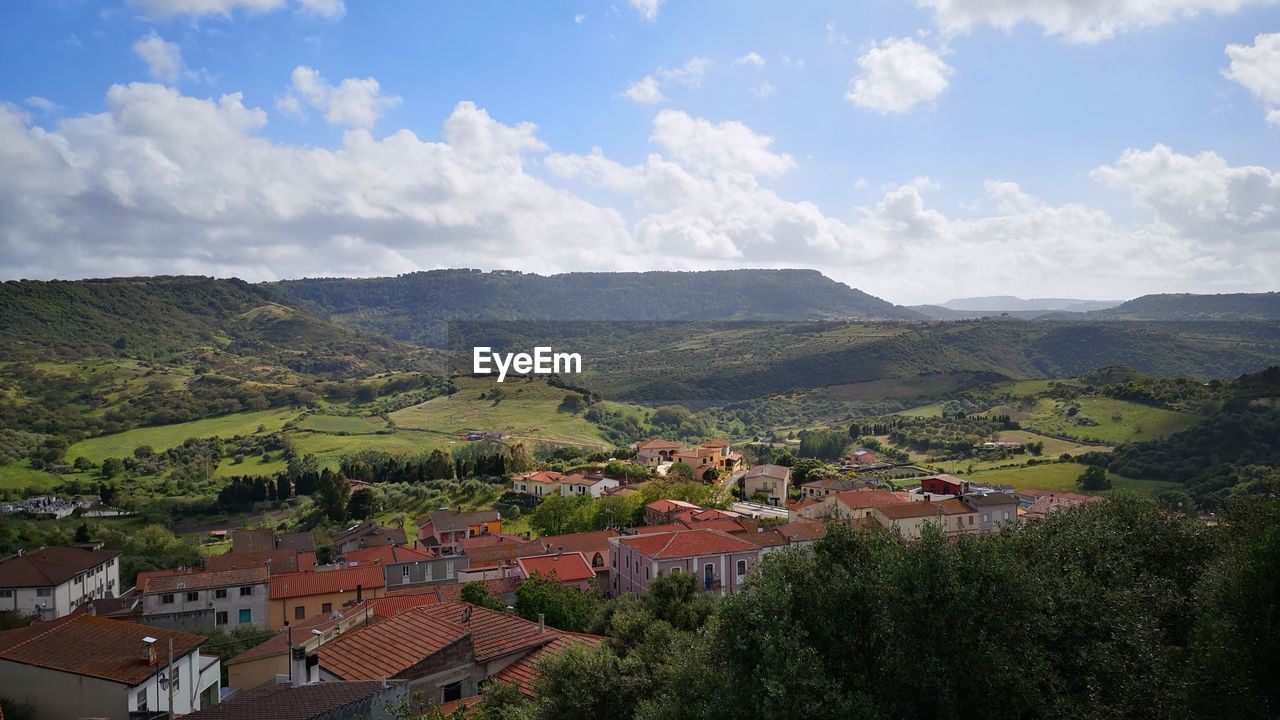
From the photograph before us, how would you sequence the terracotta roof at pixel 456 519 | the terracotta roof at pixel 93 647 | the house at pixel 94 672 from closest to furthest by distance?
the house at pixel 94 672 → the terracotta roof at pixel 93 647 → the terracotta roof at pixel 456 519

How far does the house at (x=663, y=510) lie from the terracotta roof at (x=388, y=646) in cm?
3342

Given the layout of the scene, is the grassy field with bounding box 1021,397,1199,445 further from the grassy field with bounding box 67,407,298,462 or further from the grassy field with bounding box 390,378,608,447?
the grassy field with bounding box 67,407,298,462

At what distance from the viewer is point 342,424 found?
5007 inches

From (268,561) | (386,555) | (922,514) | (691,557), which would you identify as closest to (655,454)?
(922,514)

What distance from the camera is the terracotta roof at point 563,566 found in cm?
4178

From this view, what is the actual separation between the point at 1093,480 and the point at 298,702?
8167 cm

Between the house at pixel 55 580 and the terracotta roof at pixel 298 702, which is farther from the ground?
the terracotta roof at pixel 298 702

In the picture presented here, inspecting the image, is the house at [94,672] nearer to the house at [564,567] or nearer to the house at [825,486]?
the house at [564,567]

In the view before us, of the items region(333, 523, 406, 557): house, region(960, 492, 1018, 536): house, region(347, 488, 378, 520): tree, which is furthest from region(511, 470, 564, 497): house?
region(960, 492, 1018, 536): house

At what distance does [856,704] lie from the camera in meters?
12.9

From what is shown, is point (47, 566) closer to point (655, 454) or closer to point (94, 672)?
point (94, 672)

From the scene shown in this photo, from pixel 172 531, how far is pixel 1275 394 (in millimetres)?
125033

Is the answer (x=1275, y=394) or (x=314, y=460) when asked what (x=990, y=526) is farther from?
(x=314, y=460)

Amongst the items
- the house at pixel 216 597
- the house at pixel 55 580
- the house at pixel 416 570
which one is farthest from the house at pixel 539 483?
the house at pixel 216 597
